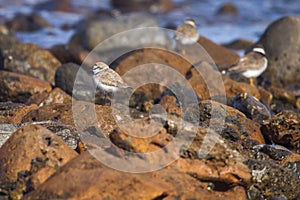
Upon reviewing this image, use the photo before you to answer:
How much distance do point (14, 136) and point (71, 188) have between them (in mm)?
1106

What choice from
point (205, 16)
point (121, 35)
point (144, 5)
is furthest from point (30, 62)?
point (144, 5)

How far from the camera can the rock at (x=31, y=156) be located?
5.62 meters

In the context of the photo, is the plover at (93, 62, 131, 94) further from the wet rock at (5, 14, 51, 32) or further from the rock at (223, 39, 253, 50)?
the wet rock at (5, 14, 51, 32)

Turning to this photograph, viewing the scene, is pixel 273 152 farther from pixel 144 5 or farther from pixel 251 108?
pixel 144 5

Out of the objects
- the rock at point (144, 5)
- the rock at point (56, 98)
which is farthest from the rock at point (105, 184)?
the rock at point (144, 5)

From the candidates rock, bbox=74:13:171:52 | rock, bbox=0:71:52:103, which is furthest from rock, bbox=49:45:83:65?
rock, bbox=0:71:52:103

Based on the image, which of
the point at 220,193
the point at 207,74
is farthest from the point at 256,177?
the point at 207,74

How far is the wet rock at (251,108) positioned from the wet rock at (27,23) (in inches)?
536

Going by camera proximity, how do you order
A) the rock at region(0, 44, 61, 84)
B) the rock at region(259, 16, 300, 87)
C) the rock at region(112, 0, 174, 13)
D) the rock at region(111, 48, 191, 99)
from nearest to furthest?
the rock at region(111, 48, 191, 99) → the rock at region(0, 44, 61, 84) → the rock at region(259, 16, 300, 87) → the rock at region(112, 0, 174, 13)

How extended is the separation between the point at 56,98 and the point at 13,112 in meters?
1.41

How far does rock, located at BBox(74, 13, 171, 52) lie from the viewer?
683 inches

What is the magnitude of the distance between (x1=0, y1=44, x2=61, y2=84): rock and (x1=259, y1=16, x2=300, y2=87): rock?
4.98 m

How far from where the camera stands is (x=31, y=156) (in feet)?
18.7

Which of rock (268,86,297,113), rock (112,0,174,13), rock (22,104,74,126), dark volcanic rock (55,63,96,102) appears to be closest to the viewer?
rock (22,104,74,126)
